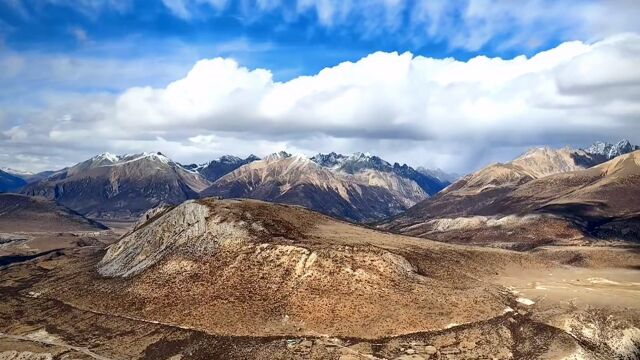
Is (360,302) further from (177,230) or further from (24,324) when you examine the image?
(24,324)

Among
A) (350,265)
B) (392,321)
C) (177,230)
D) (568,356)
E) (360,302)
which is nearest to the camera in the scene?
(568,356)

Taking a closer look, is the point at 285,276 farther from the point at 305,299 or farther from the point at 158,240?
the point at 158,240

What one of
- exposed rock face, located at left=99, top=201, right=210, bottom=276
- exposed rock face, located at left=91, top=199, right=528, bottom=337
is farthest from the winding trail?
exposed rock face, located at left=99, top=201, right=210, bottom=276

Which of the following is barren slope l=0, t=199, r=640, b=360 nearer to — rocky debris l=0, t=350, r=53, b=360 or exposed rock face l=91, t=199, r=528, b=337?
exposed rock face l=91, t=199, r=528, b=337

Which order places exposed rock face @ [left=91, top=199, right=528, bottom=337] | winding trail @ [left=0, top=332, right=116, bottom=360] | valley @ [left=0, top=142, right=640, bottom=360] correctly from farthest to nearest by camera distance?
exposed rock face @ [left=91, top=199, right=528, bottom=337], winding trail @ [left=0, top=332, right=116, bottom=360], valley @ [left=0, top=142, right=640, bottom=360]

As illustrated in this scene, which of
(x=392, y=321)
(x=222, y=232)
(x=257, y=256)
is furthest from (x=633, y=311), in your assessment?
(x=222, y=232)

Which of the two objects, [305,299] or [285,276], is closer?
[305,299]

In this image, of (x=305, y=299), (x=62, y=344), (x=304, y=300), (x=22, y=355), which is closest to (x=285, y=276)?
(x=305, y=299)

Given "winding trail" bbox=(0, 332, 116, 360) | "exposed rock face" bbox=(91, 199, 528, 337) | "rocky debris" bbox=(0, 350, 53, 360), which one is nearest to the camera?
"winding trail" bbox=(0, 332, 116, 360)

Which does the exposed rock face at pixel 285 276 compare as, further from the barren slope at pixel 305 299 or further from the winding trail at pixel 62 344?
the winding trail at pixel 62 344

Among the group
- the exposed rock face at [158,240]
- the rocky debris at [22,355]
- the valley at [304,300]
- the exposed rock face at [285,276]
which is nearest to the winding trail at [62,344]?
the valley at [304,300]

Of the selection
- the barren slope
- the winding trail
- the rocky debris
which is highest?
the barren slope
